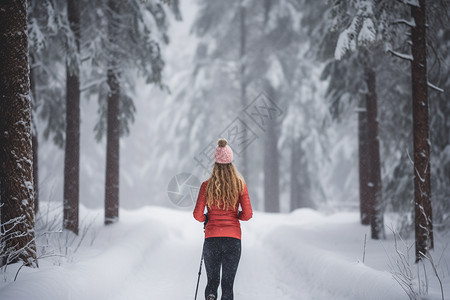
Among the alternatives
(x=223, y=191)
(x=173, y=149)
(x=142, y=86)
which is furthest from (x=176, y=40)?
(x=223, y=191)

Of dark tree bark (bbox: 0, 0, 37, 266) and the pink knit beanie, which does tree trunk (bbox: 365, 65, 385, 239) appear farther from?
dark tree bark (bbox: 0, 0, 37, 266)

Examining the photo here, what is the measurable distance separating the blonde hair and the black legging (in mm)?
427

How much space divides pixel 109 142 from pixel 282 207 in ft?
74.9

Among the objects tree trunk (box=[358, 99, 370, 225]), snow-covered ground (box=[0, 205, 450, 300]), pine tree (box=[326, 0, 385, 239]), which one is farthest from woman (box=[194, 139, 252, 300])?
tree trunk (box=[358, 99, 370, 225])

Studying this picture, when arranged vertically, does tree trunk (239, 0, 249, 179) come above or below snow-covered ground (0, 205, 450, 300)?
above

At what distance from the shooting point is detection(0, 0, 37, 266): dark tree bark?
4.61 meters

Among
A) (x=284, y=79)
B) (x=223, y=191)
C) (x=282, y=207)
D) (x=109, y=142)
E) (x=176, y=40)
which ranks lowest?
(x=282, y=207)

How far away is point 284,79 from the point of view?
16266mm

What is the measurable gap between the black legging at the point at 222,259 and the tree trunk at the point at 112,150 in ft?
22.3

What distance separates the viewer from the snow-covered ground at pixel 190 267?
441 cm

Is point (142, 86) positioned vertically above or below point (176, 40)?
below

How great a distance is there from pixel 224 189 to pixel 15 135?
3.00 meters

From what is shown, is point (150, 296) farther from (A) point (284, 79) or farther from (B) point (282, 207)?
(B) point (282, 207)

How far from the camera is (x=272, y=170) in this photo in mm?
17859
